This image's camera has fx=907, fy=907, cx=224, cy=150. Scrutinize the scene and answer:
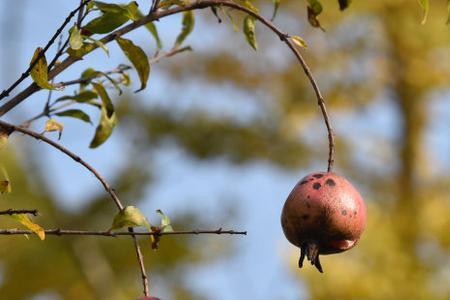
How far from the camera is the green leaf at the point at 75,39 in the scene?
98cm

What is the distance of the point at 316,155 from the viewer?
27.3ft

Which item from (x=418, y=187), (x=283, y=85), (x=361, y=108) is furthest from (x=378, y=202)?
(x=283, y=85)

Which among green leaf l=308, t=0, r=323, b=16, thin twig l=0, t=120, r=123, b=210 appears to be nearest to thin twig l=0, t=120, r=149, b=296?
thin twig l=0, t=120, r=123, b=210

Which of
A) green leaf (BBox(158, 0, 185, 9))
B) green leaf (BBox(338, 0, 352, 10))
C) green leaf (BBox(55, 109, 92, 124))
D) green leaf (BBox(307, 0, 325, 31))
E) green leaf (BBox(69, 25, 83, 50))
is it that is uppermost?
green leaf (BBox(307, 0, 325, 31))

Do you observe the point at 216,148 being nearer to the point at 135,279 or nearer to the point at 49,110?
the point at 135,279

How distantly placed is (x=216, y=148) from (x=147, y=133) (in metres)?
0.73

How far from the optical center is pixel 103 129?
131 cm

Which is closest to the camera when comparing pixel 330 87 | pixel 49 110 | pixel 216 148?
pixel 49 110

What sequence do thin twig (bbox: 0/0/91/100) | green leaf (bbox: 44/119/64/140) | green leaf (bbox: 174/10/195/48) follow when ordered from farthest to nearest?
green leaf (bbox: 174/10/195/48), green leaf (bbox: 44/119/64/140), thin twig (bbox: 0/0/91/100)

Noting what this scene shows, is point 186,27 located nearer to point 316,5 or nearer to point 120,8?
point 316,5

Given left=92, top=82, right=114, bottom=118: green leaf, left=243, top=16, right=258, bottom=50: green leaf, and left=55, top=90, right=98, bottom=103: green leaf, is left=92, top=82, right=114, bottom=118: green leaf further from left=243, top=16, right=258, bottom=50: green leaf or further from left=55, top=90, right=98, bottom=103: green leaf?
left=243, top=16, right=258, bottom=50: green leaf

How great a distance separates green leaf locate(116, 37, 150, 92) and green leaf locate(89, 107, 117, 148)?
0.15 metres

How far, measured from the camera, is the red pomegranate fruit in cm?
99

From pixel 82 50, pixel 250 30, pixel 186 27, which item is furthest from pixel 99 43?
pixel 186 27
